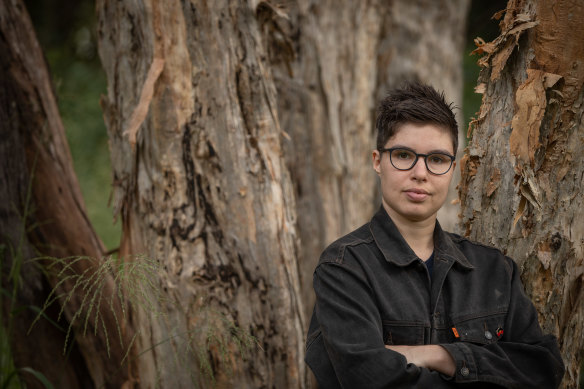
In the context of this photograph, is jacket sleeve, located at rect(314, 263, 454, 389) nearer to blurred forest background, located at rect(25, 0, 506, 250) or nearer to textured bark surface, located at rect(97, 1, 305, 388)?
textured bark surface, located at rect(97, 1, 305, 388)

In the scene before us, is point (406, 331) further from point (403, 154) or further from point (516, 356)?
point (403, 154)

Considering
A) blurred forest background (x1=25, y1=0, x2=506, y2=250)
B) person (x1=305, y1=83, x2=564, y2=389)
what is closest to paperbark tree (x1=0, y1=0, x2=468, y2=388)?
person (x1=305, y1=83, x2=564, y2=389)

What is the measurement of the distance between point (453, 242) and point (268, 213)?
3.53 feet

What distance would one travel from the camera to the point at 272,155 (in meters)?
3.25

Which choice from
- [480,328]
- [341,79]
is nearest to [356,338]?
[480,328]

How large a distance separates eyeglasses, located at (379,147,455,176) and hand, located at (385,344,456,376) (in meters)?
0.62

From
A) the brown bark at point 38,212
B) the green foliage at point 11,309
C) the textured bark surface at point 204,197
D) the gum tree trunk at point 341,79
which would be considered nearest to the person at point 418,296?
the textured bark surface at point 204,197

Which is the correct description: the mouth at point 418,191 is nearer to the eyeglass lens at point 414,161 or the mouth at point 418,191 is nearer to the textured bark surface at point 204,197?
the eyeglass lens at point 414,161

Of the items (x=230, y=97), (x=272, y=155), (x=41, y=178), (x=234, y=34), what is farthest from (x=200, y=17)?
(x=41, y=178)

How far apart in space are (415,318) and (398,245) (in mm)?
267

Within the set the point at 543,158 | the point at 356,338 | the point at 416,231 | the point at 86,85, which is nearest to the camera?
the point at 356,338

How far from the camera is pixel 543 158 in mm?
2426

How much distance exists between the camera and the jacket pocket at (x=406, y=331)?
6.89ft

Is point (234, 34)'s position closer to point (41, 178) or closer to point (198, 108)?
point (198, 108)
